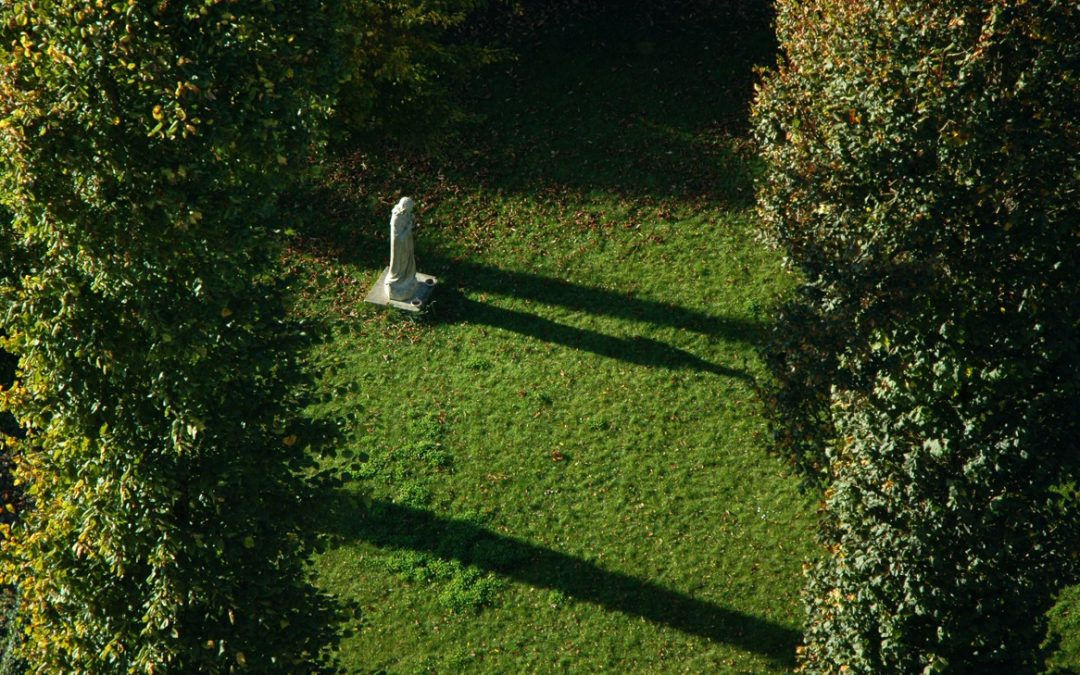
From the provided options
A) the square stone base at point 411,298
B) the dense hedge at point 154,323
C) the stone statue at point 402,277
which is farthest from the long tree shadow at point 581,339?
the dense hedge at point 154,323

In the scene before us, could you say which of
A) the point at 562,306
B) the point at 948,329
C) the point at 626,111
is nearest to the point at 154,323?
the point at 948,329

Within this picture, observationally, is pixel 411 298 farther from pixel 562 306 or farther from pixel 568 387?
pixel 568 387

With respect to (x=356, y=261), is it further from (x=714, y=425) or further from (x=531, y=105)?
(x=714, y=425)

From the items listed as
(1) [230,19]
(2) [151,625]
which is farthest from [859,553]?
(1) [230,19]

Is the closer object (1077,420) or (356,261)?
(1077,420)

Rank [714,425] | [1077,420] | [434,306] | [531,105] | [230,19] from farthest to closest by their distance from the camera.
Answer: [531,105], [434,306], [714,425], [1077,420], [230,19]

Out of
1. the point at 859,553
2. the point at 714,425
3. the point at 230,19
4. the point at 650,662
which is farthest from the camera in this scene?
the point at 714,425

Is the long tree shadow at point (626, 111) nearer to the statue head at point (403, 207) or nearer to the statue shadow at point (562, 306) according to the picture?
the statue shadow at point (562, 306)

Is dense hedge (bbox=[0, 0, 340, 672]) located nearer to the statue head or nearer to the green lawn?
the green lawn
